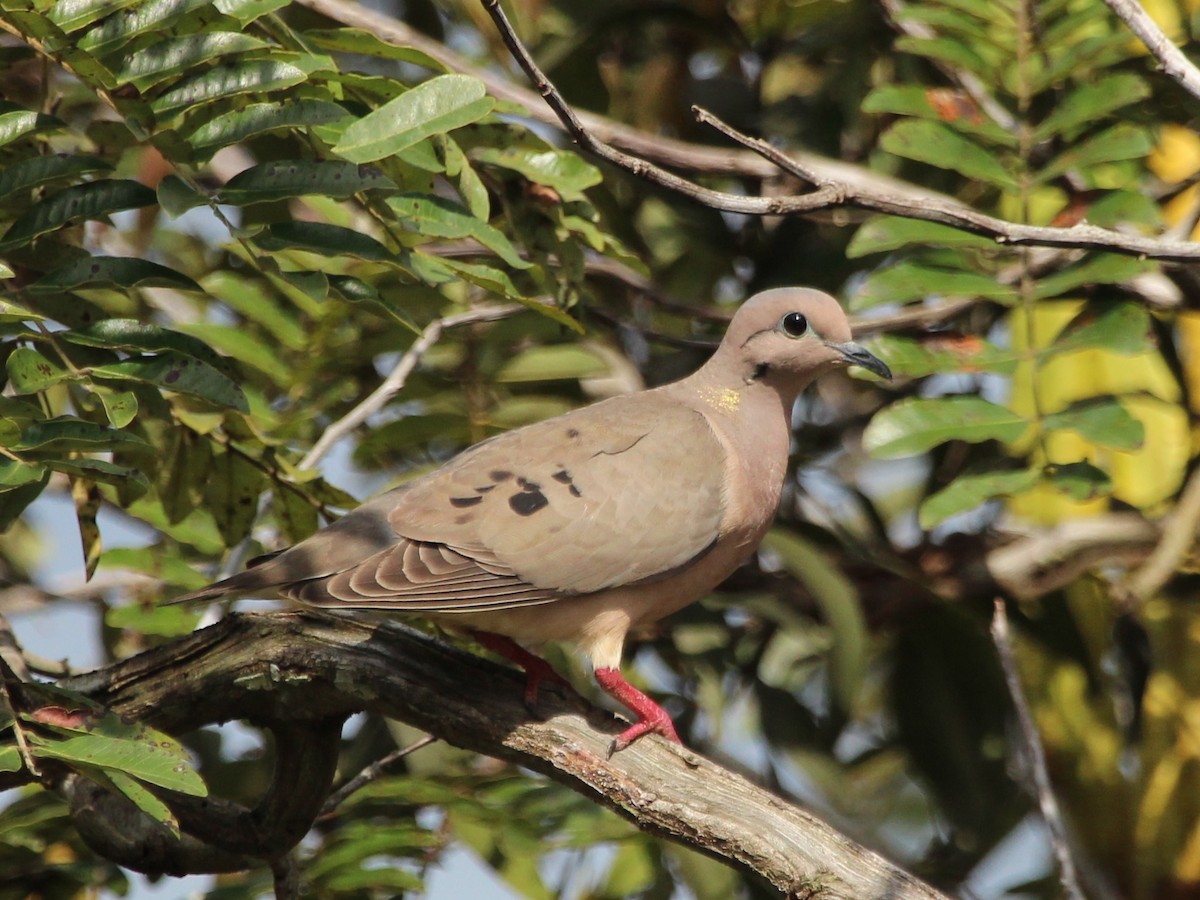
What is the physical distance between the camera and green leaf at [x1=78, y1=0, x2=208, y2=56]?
2.46 metres

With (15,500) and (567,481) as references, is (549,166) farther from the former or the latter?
(15,500)

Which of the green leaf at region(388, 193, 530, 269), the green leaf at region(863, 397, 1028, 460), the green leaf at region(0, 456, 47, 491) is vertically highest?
the green leaf at region(388, 193, 530, 269)

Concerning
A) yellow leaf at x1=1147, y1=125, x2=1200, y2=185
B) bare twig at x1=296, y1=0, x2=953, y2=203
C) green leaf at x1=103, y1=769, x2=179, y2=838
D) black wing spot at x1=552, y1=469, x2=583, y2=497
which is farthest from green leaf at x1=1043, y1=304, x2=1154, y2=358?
green leaf at x1=103, y1=769, x2=179, y2=838

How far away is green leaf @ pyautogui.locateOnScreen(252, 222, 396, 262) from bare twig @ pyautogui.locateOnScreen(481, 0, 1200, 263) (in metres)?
0.42

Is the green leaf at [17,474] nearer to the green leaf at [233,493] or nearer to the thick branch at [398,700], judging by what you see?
the thick branch at [398,700]

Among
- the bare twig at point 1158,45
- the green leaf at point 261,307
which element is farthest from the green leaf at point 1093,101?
the green leaf at point 261,307

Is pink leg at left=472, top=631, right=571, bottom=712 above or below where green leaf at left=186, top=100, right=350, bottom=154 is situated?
below

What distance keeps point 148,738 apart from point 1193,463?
9.26 ft

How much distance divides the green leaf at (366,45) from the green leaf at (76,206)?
555 mm

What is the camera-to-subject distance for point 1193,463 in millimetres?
3990

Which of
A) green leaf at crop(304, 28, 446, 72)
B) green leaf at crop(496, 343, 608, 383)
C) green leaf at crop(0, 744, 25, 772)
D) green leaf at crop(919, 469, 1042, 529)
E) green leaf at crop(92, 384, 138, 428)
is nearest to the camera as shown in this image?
green leaf at crop(0, 744, 25, 772)

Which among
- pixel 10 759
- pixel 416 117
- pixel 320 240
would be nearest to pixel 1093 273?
pixel 416 117

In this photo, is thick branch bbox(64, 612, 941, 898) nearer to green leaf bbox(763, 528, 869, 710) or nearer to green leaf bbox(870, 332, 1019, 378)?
green leaf bbox(763, 528, 869, 710)

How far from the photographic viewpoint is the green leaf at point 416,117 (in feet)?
8.30
